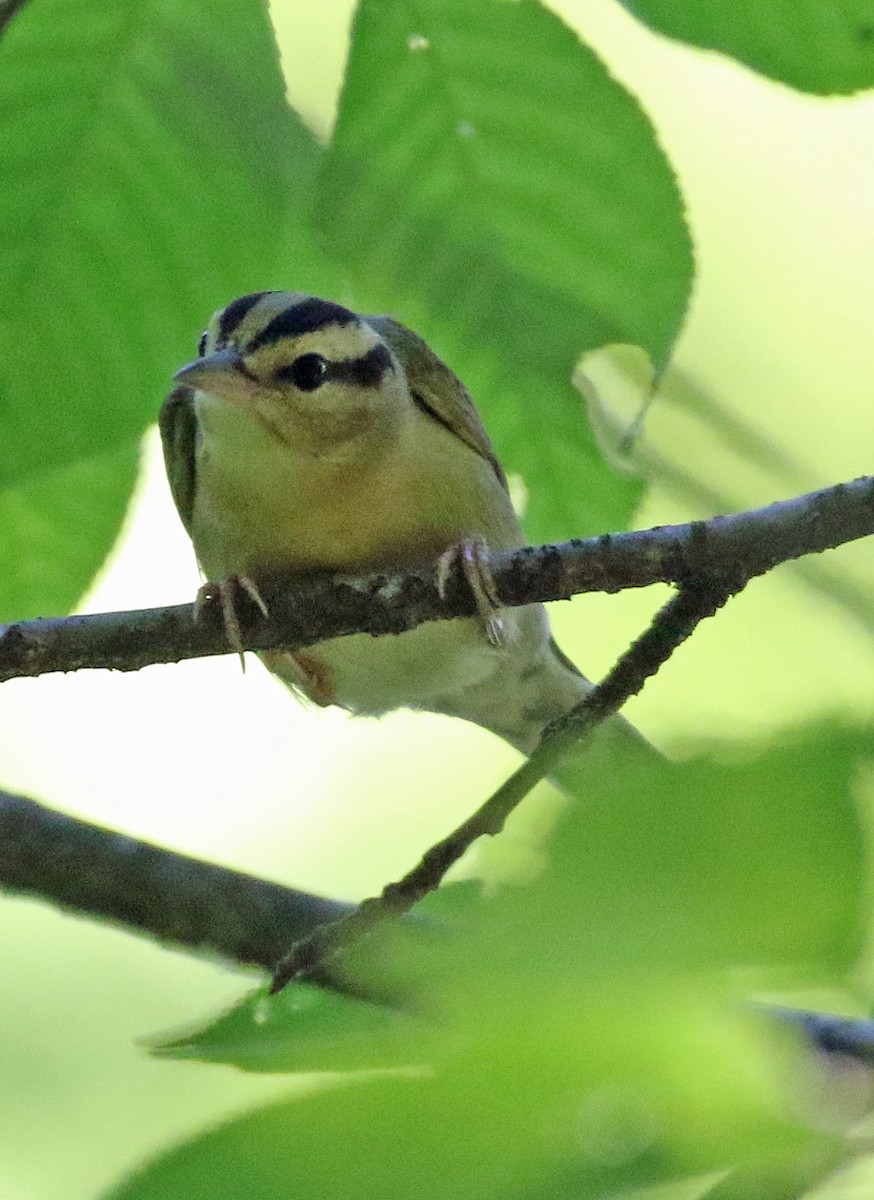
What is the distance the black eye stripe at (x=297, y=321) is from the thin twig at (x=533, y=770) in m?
1.13

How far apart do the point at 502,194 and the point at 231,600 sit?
1.29 meters

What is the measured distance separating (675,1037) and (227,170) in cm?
171

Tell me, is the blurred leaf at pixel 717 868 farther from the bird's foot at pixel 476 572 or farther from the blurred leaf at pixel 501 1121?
the bird's foot at pixel 476 572

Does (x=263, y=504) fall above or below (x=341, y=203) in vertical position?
above

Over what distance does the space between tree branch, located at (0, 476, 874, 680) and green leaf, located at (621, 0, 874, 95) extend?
2.61ft

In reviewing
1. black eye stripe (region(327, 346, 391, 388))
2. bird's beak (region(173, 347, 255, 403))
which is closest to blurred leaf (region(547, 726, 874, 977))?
bird's beak (region(173, 347, 255, 403))

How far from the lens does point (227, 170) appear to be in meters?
2.09

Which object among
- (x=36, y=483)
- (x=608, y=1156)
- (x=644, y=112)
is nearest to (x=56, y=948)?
(x=36, y=483)

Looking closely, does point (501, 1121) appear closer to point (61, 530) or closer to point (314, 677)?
point (61, 530)

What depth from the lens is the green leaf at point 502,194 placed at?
1997 mm

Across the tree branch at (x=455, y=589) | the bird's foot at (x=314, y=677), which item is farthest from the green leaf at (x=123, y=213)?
the bird's foot at (x=314, y=677)

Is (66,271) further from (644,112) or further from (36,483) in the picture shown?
(644,112)

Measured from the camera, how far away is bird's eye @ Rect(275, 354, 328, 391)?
11.6 feet

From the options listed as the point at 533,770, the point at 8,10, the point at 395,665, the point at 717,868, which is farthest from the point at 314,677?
the point at 717,868
